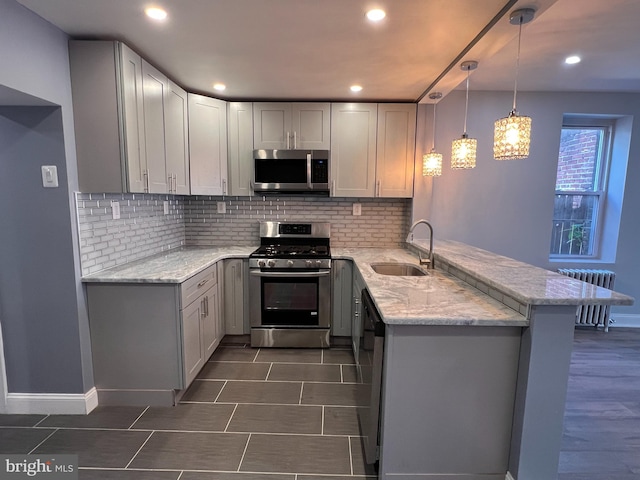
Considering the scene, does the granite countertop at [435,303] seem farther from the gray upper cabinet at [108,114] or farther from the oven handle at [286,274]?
the gray upper cabinet at [108,114]

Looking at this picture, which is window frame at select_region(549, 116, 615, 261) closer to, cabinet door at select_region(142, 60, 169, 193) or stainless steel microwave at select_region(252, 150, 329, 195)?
stainless steel microwave at select_region(252, 150, 329, 195)

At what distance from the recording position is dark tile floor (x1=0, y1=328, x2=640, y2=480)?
5.66 feet

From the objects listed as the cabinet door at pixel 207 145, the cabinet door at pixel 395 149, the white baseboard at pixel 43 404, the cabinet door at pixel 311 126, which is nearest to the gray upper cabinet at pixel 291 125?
the cabinet door at pixel 311 126

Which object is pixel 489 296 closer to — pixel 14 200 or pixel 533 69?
pixel 533 69

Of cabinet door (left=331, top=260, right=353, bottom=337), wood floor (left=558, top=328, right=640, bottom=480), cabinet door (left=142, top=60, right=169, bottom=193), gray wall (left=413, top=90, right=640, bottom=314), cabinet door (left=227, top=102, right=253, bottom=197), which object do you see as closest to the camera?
wood floor (left=558, top=328, right=640, bottom=480)

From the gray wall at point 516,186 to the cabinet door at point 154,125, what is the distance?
240cm

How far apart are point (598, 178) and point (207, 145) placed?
437 centimetres

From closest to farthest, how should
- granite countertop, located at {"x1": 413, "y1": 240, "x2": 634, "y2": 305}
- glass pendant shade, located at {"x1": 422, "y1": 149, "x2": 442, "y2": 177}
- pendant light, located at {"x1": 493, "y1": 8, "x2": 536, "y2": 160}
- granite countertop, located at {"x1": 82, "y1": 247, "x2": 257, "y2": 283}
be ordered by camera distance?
granite countertop, located at {"x1": 413, "y1": 240, "x2": 634, "y2": 305}
pendant light, located at {"x1": 493, "y1": 8, "x2": 536, "y2": 160}
granite countertop, located at {"x1": 82, "y1": 247, "x2": 257, "y2": 283}
glass pendant shade, located at {"x1": 422, "y1": 149, "x2": 442, "y2": 177}

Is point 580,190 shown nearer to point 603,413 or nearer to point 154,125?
point 603,413

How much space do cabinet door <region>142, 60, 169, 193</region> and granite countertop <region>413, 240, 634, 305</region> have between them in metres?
2.27

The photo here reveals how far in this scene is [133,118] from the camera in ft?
7.17

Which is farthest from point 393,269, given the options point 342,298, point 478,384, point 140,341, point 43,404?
point 43,404

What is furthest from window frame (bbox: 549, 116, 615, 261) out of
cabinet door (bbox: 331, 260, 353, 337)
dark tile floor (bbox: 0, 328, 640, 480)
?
cabinet door (bbox: 331, 260, 353, 337)

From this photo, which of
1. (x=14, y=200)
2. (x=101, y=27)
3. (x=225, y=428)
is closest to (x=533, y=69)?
(x=101, y=27)
